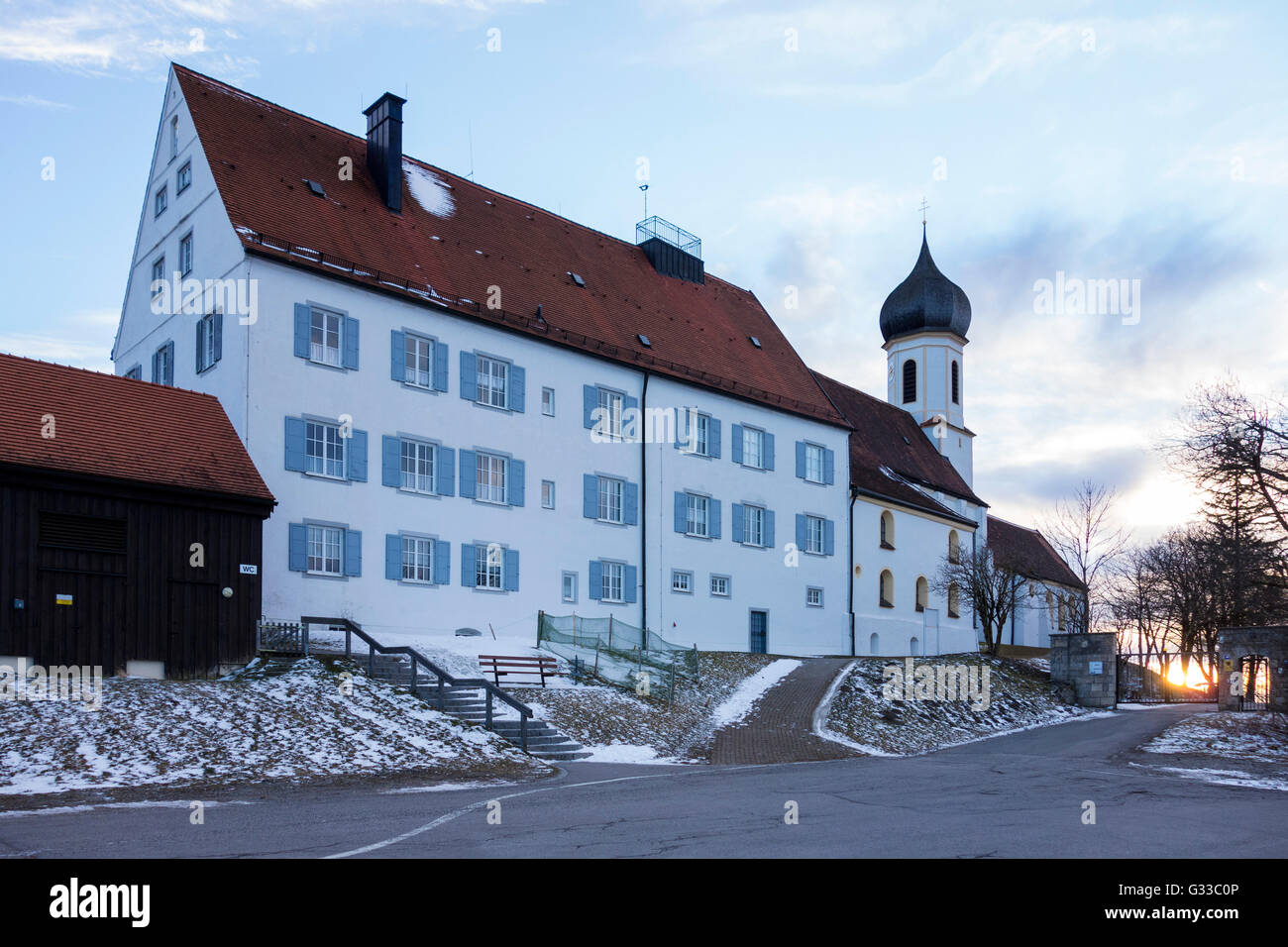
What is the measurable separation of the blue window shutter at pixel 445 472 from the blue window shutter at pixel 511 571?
A: 90.7 inches

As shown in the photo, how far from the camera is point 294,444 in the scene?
25641 millimetres

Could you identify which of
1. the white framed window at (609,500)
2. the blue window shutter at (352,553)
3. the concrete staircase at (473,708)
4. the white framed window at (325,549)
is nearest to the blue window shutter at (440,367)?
the blue window shutter at (352,553)

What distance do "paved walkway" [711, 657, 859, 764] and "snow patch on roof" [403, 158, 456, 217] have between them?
16124 mm

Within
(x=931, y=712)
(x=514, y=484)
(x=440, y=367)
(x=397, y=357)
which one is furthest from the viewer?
(x=514, y=484)

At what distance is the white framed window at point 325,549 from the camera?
1014 inches

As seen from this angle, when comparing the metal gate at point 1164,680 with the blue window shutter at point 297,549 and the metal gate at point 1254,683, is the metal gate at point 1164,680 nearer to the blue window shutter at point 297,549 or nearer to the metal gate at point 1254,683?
the metal gate at point 1254,683

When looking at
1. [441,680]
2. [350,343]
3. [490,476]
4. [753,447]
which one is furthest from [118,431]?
[753,447]

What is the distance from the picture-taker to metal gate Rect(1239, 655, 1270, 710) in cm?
2983

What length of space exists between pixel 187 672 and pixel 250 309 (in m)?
8.39

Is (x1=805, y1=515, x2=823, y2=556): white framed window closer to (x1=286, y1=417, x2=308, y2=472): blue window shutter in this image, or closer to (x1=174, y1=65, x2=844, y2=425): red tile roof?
(x1=174, y1=65, x2=844, y2=425): red tile roof

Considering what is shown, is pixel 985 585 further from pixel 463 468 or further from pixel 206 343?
pixel 206 343

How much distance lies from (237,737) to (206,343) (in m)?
12.5
